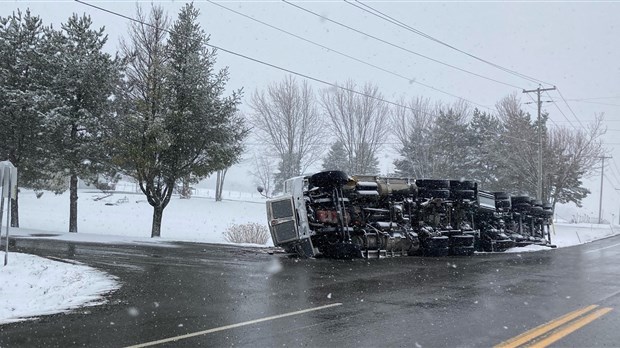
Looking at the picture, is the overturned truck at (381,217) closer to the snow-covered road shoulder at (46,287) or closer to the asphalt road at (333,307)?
the asphalt road at (333,307)

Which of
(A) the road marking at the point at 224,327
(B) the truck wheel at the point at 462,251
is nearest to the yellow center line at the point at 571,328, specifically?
(A) the road marking at the point at 224,327

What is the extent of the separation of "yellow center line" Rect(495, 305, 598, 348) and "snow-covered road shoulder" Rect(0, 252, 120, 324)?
6370mm

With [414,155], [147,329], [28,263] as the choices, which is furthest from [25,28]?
Answer: [414,155]

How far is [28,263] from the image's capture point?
40.4ft

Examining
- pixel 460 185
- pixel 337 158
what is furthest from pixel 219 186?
pixel 460 185

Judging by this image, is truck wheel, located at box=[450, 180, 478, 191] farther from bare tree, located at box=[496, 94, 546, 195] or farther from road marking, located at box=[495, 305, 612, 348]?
bare tree, located at box=[496, 94, 546, 195]

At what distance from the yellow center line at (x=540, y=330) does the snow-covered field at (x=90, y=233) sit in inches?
253

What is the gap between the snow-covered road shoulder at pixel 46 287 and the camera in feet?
26.4

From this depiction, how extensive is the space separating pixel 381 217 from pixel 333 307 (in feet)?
31.1

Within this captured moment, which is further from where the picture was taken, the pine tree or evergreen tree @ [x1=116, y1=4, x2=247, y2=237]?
the pine tree

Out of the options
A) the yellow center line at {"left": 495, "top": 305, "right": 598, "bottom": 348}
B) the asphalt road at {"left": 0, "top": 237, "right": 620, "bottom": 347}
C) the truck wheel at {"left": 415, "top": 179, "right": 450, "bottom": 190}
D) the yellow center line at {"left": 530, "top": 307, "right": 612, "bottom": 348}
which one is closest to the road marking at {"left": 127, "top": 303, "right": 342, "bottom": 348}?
the asphalt road at {"left": 0, "top": 237, "right": 620, "bottom": 347}

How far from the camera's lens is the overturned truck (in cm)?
1599

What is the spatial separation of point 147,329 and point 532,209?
21.9 meters

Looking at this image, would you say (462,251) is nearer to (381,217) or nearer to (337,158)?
(381,217)
